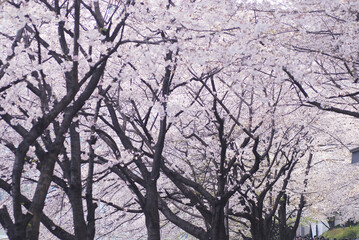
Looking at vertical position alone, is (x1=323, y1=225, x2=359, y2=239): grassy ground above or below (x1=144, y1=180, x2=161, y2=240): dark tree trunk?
above

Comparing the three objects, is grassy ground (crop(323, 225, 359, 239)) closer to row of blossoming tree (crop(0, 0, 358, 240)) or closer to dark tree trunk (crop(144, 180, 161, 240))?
row of blossoming tree (crop(0, 0, 358, 240))

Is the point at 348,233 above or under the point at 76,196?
above

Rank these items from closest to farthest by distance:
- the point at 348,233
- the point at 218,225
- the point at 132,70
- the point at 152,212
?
the point at 152,212, the point at 132,70, the point at 218,225, the point at 348,233

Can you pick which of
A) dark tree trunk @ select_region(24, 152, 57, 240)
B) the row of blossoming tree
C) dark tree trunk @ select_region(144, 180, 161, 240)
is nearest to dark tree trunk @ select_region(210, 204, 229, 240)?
the row of blossoming tree

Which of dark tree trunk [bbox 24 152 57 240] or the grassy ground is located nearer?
dark tree trunk [bbox 24 152 57 240]

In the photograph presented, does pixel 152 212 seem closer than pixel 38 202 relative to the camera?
No

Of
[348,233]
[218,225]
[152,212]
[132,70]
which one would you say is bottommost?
[152,212]

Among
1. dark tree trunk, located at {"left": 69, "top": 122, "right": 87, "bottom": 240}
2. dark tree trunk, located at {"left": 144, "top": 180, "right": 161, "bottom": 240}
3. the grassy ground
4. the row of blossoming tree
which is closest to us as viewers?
the row of blossoming tree

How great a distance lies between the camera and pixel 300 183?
22.3 meters

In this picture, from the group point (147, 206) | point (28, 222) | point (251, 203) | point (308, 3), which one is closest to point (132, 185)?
point (147, 206)

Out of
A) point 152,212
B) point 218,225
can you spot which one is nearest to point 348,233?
point 218,225

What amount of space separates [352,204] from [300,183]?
30.6 feet

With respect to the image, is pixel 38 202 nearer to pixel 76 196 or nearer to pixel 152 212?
pixel 76 196

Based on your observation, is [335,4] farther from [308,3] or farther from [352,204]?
[352,204]
